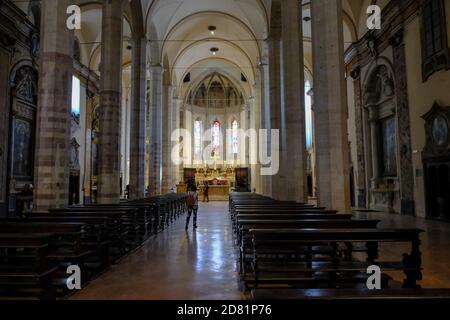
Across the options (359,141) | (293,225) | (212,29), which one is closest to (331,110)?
(293,225)

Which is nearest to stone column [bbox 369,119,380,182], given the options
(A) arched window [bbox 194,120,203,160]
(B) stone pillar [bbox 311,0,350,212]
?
(B) stone pillar [bbox 311,0,350,212]

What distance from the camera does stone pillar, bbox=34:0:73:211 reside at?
27.0 feet

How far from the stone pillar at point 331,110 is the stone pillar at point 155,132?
14431 millimetres

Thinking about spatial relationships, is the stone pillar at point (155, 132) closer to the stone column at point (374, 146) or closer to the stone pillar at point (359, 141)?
the stone pillar at point (359, 141)

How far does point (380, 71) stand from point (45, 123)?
50.2 ft

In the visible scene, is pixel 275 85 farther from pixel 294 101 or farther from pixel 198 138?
pixel 198 138

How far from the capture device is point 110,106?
12.1 metres

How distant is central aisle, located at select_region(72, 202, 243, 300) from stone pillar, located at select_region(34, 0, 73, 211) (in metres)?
2.70

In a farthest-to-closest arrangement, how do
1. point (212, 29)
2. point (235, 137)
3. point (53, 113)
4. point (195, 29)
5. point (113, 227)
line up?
1. point (235, 137)
2. point (212, 29)
3. point (195, 29)
4. point (53, 113)
5. point (113, 227)

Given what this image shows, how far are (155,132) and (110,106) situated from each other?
997 centimetres

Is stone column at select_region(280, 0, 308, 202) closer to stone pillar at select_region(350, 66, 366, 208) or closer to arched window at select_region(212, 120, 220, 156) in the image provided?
stone pillar at select_region(350, 66, 366, 208)

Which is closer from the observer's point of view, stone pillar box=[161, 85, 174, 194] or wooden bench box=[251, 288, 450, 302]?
wooden bench box=[251, 288, 450, 302]

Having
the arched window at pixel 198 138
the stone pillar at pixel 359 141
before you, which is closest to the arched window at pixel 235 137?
the arched window at pixel 198 138

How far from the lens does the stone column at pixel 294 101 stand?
476 inches
